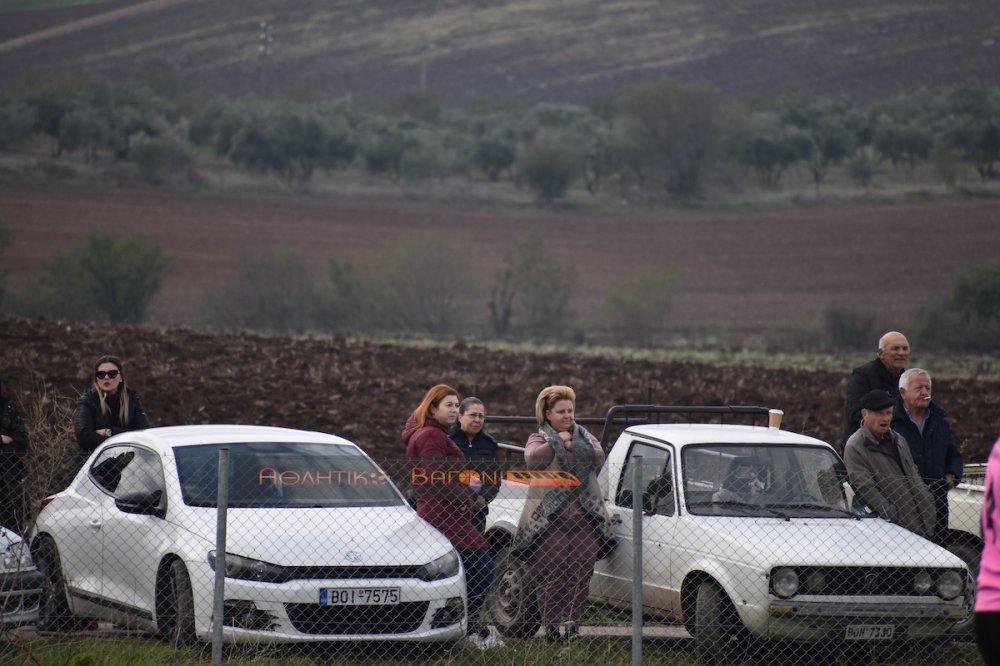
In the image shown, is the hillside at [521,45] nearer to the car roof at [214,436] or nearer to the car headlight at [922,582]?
the car roof at [214,436]

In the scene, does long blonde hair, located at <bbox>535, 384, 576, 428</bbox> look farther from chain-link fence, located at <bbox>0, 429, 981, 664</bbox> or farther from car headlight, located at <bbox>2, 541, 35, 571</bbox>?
car headlight, located at <bbox>2, 541, 35, 571</bbox>

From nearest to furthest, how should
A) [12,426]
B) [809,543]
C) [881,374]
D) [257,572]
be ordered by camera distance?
1. [257,572]
2. [809,543]
3. [12,426]
4. [881,374]

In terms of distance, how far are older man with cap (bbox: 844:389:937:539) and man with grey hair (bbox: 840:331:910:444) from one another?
1015mm

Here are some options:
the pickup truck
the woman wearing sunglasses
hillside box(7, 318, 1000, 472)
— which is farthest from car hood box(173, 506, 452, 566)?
hillside box(7, 318, 1000, 472)

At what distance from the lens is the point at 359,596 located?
8656 millimetres

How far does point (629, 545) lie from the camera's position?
9859mm

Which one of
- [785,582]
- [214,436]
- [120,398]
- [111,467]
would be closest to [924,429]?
[785,582]

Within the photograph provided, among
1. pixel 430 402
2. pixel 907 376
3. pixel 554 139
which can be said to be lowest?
pixel 554 139

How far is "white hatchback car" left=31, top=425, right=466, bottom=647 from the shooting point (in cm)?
863

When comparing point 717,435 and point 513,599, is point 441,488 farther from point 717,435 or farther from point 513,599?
point 717,435

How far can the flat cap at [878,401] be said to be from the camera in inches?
391

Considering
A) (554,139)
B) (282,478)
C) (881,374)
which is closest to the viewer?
(282,478)

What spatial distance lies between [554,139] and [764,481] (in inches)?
4175

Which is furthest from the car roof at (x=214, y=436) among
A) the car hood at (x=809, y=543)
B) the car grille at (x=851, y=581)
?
the car grille at (x=851, y=581)
